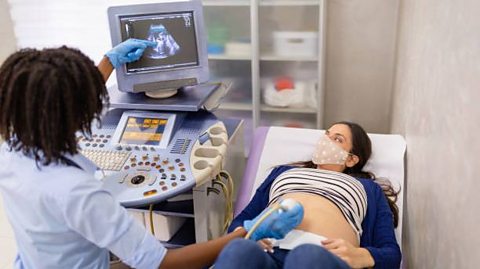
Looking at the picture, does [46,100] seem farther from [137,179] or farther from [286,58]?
[286,58]

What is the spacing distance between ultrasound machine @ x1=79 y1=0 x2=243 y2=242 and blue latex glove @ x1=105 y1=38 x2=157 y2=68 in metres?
0.05

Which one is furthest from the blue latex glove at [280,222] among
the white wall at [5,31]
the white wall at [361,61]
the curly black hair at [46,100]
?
the white wall at [5,31]

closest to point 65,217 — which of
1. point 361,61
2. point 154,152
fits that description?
point 154,152

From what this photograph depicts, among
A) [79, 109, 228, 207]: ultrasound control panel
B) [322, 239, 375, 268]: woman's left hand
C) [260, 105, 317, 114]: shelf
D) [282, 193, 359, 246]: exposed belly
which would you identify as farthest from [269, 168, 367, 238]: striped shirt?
[260, 105, 317, 114]: shelf

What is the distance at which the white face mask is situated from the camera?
6.03 ft

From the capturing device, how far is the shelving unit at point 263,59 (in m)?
2.63

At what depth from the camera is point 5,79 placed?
3.54 ft

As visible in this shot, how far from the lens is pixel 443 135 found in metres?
1.44

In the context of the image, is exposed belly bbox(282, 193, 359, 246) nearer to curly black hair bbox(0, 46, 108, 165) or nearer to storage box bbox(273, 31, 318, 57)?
curly black hair bbox(0, 46, 108, 165)

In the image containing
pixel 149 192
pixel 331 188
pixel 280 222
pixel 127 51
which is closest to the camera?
pixel 280 222

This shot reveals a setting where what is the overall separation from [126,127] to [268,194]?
585mm

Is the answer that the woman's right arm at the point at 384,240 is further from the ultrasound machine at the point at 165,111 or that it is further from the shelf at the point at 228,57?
the shelf at the point at 228,57

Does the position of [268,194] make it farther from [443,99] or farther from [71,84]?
[71,84]

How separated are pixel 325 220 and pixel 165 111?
749mm
